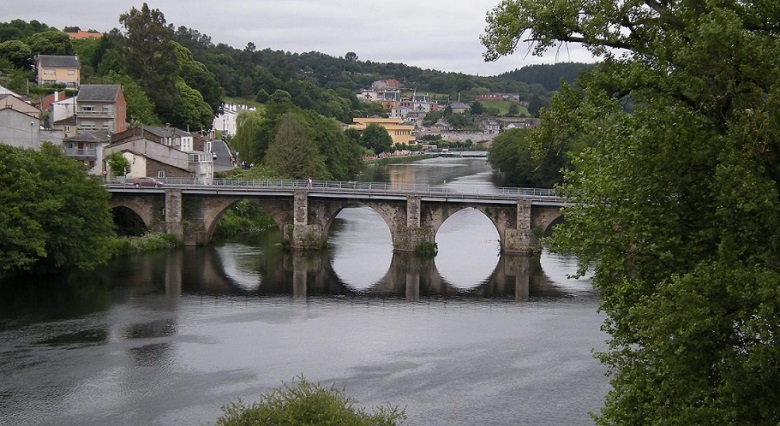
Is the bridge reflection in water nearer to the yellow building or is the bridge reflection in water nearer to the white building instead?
the white building

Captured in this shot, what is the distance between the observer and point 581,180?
1427 cm

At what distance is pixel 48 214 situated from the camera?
4375cm

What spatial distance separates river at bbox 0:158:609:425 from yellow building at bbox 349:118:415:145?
382 feet

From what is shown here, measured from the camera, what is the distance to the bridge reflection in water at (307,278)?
144 feet

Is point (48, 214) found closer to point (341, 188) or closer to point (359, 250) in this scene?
point (341, 188)

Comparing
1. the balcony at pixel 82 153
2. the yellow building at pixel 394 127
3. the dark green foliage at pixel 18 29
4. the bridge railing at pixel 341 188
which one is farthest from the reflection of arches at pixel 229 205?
the yellow building at pixel 394 127

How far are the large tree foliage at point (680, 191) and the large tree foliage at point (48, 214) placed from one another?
110 ft

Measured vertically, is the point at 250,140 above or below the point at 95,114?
below

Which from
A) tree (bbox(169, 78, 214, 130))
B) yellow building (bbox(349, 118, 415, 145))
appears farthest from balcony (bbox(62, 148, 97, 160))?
yellow building (bbox(349, 118, 415, 145))

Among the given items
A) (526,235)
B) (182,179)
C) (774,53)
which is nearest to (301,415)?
(774,53)

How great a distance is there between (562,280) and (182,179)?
26.0 metres

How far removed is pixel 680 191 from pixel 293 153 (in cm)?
6038

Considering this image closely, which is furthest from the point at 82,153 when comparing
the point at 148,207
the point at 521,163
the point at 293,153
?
the point at 521,163

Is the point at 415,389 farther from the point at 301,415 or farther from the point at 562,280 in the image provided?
the point at 562,280
